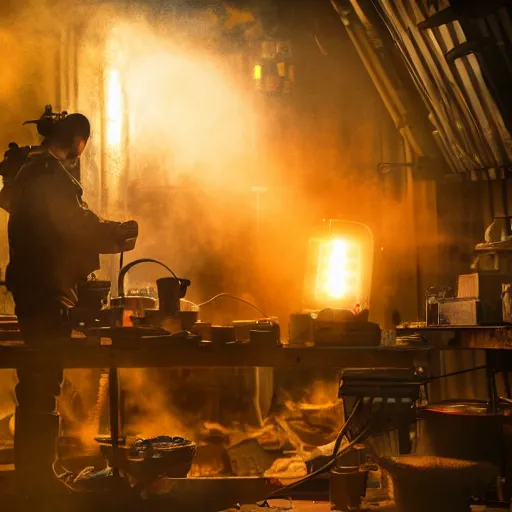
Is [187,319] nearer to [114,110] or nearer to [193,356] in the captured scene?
[193,356]

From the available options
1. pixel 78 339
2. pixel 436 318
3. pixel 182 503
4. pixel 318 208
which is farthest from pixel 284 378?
pixel 78 339

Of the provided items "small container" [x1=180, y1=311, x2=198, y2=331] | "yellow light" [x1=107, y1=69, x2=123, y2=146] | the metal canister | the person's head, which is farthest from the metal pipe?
"yellow light" [x1=107, y1=69, x2=123, y2=146]

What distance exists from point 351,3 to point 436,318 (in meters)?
4.65

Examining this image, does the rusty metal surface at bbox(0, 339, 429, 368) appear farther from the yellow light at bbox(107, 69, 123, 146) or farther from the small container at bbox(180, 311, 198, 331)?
the yellow light at bbox(107, 69, 123, 146)

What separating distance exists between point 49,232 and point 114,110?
5473 millimetres

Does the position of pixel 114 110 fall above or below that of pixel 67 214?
above

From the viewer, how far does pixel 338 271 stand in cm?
908

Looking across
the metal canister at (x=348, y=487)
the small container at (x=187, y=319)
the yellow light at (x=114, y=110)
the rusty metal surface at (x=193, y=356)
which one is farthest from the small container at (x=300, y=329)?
the yellow light at (x=114, y=110)

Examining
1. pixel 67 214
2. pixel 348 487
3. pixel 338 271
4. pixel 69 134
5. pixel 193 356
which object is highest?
Answer: pixel 69 134

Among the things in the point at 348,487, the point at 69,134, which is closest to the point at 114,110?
the point at 69,134

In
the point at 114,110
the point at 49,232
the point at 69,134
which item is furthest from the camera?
the point at 114,110

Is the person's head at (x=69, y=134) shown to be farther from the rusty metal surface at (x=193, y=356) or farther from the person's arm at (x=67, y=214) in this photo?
the rusty metal surface at (x=193, y=356)

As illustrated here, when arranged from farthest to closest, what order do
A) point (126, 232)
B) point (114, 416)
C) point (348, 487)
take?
point (126, 232) < point (114, 416) < point (348, 487)

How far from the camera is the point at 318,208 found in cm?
1030
